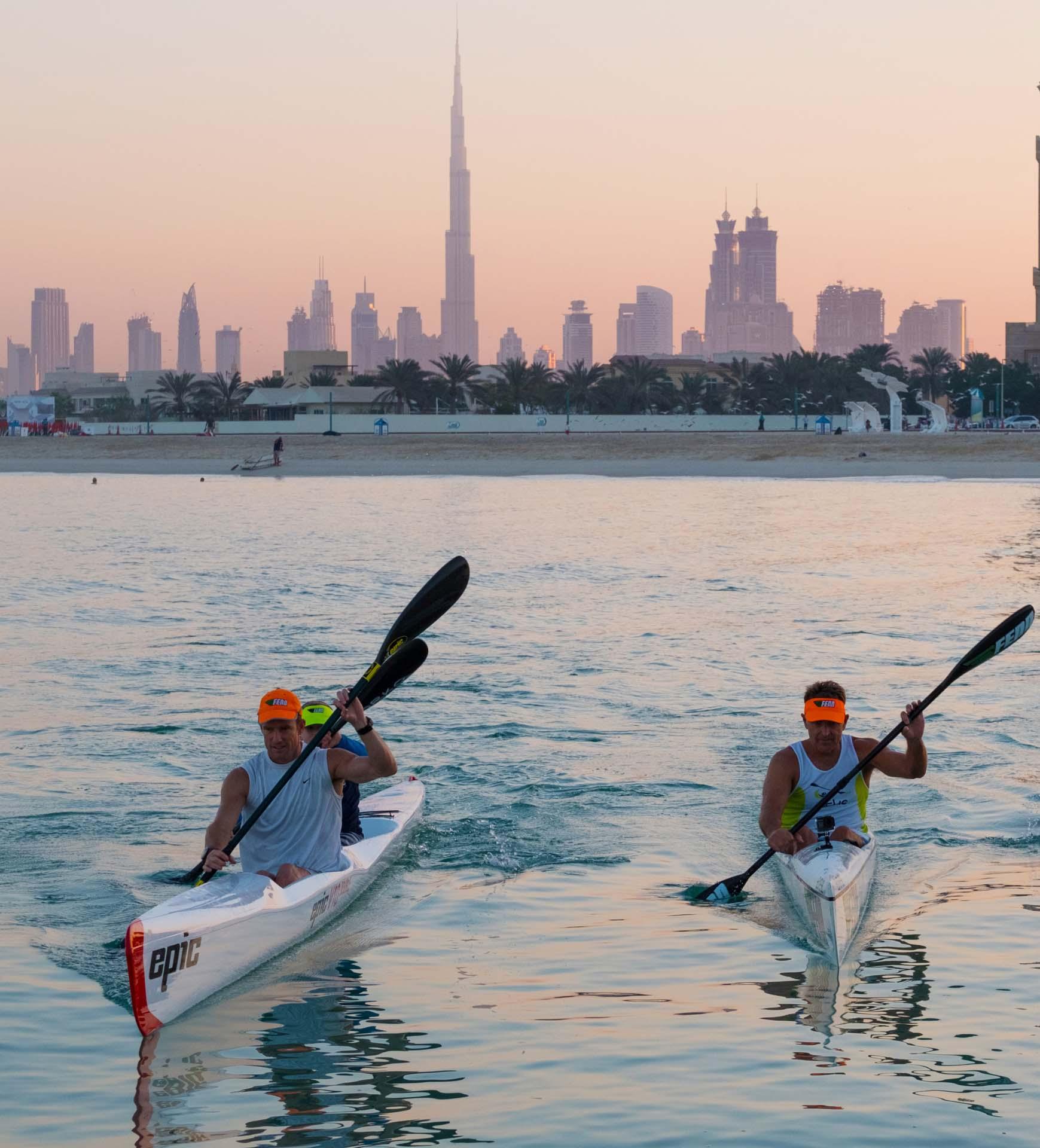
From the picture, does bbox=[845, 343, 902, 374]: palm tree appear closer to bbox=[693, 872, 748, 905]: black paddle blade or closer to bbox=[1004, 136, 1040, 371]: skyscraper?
bbox=[1004, 136, 1040, 371]: skyscraper

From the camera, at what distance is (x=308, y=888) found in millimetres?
8883

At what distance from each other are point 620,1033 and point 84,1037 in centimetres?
255

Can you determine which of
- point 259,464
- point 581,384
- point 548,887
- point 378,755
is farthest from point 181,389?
point 378,755

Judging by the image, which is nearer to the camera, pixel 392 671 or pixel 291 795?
pixel 291 795

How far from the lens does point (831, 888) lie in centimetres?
875

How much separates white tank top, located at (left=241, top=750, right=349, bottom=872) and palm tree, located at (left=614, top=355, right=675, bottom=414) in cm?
10204

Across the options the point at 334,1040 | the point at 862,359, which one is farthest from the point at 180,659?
the point at 862,359

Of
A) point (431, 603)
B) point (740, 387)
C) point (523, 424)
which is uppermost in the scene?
point (740, 387)

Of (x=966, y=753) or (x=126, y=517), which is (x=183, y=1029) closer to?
(x=966, y=753)

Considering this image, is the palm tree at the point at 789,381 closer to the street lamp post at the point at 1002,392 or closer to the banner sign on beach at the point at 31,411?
the street lamp post at the point at 1002,392

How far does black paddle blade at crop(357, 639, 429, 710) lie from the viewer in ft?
30.7

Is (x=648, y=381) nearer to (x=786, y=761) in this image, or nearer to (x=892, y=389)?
(x=892, y=389)

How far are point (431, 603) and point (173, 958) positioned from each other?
3.59 metres

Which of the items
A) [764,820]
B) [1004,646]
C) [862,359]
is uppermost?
[862,359]
